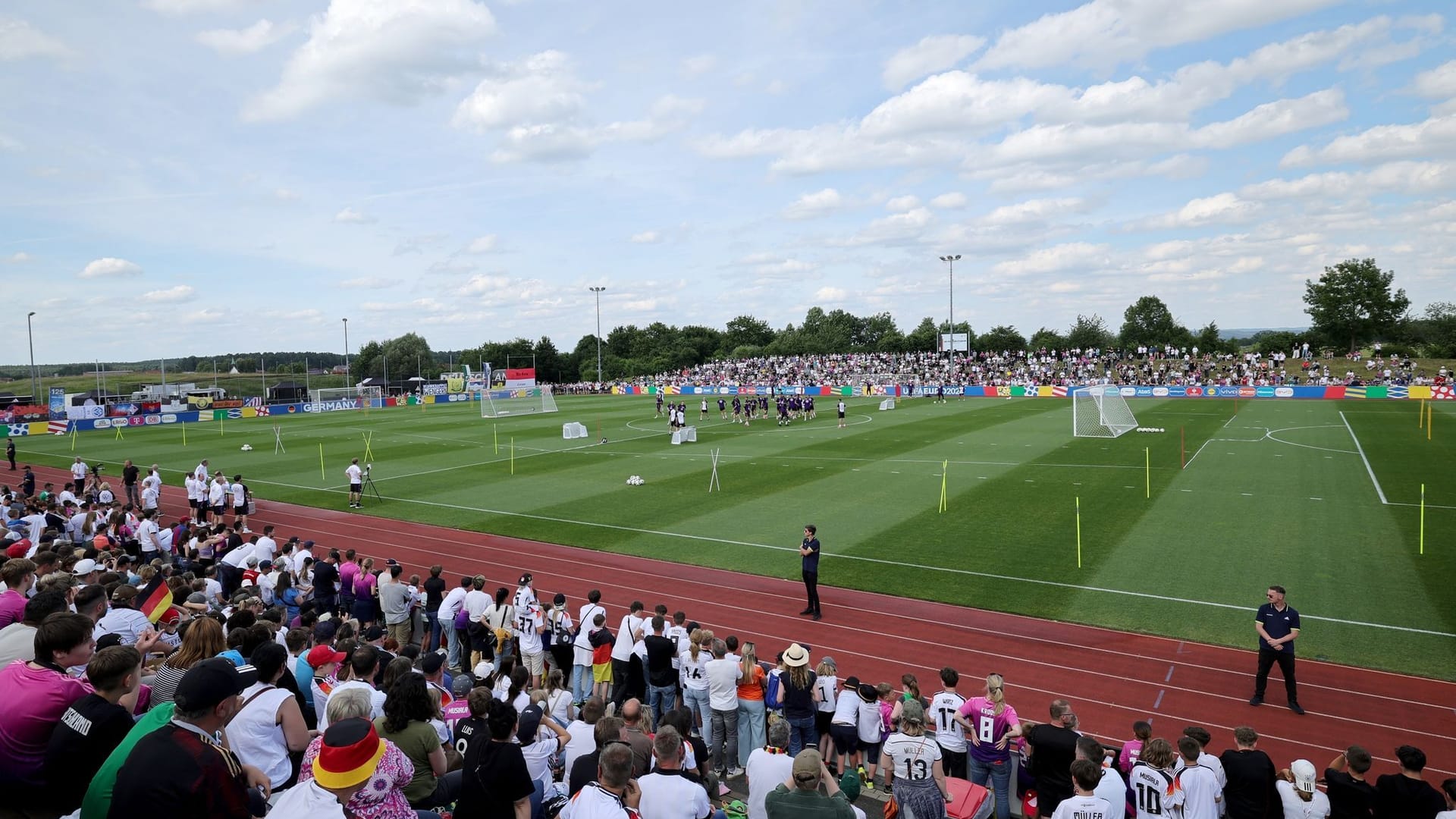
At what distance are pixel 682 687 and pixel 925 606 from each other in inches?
264

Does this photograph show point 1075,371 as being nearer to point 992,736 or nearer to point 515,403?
point 515,403

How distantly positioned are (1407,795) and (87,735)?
9394mm

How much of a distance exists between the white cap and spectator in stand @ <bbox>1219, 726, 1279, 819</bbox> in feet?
0.68

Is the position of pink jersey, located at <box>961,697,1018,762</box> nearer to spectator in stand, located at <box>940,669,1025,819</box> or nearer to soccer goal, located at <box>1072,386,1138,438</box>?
spectator in stand, located at <box>940,669,1025,819</box>

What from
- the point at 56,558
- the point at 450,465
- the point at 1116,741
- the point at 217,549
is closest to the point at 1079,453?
the point at 1116,741

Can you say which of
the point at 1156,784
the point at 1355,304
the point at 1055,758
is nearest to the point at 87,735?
the point at 1055,758

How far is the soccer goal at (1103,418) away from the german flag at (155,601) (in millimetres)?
37069

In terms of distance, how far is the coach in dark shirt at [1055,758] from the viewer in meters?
7.17

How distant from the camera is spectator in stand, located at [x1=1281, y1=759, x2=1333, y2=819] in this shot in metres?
6.66

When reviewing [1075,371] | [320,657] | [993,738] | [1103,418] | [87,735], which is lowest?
[993,738]

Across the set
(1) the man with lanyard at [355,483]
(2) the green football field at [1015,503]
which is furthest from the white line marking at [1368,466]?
(1) the man with lanyard at [355,483]

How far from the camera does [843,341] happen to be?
133 m

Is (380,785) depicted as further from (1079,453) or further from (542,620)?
(1079,453)

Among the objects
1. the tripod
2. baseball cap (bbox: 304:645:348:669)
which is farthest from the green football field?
baseball cap (bbox: 304:645:348:669)
